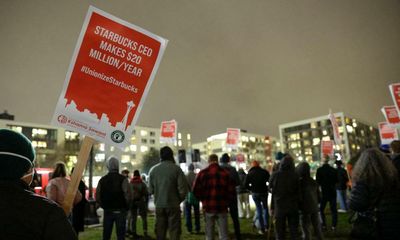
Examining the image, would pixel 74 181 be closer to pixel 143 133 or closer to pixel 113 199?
pixel 113 199

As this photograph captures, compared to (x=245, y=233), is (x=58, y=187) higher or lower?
higher

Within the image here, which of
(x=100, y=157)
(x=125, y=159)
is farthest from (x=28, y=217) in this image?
(x=125, y=159)

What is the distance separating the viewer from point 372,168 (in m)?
4.05

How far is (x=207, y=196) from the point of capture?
27.6 feet

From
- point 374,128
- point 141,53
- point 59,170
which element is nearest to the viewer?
point 141,53

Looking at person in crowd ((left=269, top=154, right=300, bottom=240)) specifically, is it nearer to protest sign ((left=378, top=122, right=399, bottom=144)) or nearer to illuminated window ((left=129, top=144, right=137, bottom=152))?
protest sign ((left=378, top=122, right=399, bottom=144))

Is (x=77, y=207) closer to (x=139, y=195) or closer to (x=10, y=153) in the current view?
(x=139, y=195)

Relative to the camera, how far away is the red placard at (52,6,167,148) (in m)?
3.74

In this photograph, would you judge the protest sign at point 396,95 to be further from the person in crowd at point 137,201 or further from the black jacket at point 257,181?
the person in crowd at point 137,201

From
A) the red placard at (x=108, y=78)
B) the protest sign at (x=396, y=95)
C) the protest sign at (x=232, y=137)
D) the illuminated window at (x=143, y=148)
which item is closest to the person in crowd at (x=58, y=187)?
the red placard at (x=108, y=78)

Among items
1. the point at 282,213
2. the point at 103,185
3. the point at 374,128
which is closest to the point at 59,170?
the point at 103,185

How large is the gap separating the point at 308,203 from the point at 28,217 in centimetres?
803

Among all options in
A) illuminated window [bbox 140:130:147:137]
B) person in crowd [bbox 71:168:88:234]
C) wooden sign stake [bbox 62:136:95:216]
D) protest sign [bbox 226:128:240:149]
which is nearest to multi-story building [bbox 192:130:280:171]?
illuminated window [bbox 140:130:147:137]

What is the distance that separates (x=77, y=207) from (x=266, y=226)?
6.38 m
